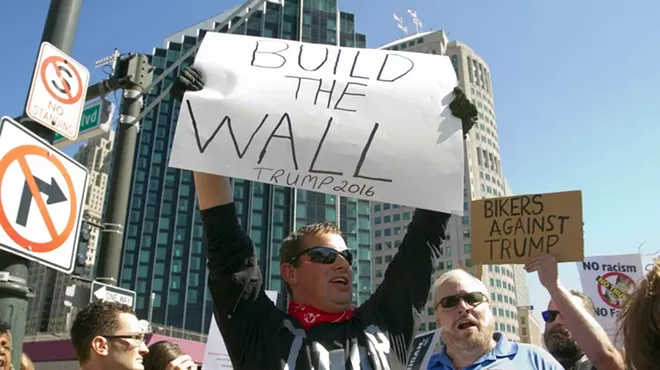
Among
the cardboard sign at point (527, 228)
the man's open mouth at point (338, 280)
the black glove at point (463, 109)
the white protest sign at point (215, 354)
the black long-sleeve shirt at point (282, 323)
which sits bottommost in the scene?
the white protest sign at point (215, 354)

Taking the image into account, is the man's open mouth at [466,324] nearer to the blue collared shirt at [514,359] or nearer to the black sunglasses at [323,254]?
the blue collared shirt at [514,359]

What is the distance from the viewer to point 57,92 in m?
3.84

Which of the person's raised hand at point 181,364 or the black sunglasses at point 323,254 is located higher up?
the black sunglasses at point 323,254

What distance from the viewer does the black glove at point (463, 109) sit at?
→ 243 centimetres

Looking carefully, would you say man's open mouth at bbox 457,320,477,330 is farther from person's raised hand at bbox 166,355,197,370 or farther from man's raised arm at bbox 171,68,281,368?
person's raised hand at bbox 166,355,197,370

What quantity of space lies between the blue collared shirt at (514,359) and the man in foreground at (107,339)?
1.72m

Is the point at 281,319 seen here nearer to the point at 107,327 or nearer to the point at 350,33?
the point at 107,327

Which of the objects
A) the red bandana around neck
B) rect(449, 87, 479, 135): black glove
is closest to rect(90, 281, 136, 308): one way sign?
the red bandana around neck

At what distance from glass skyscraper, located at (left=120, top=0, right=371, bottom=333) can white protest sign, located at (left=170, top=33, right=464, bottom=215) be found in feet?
219

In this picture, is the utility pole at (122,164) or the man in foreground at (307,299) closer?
the man in foreground at (307,299)

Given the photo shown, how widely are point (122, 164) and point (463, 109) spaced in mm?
4932

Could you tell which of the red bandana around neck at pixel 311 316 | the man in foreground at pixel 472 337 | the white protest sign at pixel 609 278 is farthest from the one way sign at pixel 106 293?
the white protest sign at pixel 609 278

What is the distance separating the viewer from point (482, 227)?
128 inches

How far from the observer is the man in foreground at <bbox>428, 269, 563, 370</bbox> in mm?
2920
